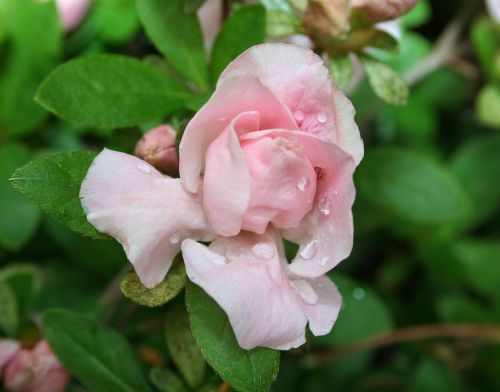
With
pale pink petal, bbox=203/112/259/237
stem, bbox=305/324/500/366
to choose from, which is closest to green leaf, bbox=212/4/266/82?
pale pink petal, bbox=203/112/259/237

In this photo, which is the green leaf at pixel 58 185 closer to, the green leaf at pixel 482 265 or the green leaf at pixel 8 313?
the green leaf at pixel 8 313

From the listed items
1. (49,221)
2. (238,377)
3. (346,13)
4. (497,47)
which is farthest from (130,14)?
(238,377)

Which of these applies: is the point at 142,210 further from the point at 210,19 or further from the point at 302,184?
the point at 210,19

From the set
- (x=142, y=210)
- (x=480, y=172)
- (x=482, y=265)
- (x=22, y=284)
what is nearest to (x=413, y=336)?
(x=482, y=265)

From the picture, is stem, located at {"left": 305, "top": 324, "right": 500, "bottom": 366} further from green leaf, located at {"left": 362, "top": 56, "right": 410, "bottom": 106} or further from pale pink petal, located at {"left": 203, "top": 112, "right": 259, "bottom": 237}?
pale pink petal, located at {"left": 203, "top": 112, "right": 259, "bottom": 237}

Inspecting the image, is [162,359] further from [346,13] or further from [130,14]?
[130,14]

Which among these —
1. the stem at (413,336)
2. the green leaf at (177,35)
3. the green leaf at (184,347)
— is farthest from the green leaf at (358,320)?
the green leaf at (177,35)
